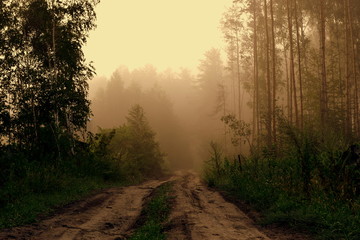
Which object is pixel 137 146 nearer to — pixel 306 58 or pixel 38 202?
pixel 306 58

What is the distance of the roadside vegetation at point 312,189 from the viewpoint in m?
6.08

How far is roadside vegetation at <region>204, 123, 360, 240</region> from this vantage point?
608 cm

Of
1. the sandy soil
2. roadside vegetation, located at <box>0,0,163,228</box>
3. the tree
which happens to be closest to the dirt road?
the sandy soil

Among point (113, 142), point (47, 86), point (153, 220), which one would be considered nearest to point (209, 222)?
point (153, 220)

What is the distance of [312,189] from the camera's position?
8180 mm

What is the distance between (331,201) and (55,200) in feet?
28.5

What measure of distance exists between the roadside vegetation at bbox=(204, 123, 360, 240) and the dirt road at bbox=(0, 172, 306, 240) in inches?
39.6

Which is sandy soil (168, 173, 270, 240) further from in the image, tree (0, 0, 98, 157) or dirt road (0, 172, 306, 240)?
tree (0, 0, 98, 157)

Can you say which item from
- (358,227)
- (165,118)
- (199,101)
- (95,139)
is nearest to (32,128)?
(95,139)

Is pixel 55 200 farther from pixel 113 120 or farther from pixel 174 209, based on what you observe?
pixel 113 120

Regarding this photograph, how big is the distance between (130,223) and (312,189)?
5.21 m

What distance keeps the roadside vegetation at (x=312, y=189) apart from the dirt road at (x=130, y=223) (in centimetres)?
101

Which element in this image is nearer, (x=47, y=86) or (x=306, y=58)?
(x=47, y=86)

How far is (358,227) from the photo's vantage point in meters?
5.50
